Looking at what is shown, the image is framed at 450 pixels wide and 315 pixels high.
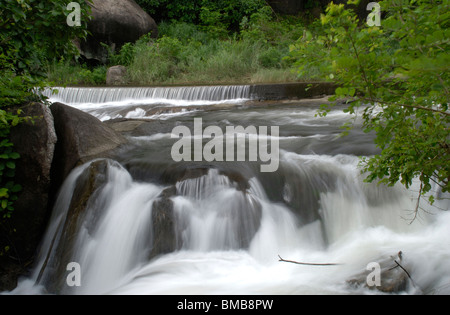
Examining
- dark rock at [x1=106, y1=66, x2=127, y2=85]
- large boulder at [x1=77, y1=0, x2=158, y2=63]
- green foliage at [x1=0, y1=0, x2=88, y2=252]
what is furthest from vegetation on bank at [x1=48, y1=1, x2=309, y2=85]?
green foliage at [x1=0, y1=0, x2=88, y2=252]

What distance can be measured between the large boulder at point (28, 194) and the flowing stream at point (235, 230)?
0.21m

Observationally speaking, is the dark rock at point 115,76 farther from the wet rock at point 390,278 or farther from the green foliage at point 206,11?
the wet rock at point 390,278

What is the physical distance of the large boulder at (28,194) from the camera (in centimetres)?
434

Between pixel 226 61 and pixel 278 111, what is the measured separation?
5.02m

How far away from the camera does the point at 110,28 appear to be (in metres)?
16.0

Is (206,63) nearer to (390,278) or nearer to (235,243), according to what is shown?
(235,243)

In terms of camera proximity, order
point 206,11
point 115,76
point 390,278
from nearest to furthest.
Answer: point 390,278 < point 115,76 < point 206,11

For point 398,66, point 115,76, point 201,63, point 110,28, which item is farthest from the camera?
point 110,28

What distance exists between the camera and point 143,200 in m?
4.50

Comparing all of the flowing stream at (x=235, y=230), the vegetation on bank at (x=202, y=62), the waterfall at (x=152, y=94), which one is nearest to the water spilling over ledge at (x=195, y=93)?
the waterfall at (x=152, y=94)

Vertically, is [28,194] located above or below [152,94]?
below

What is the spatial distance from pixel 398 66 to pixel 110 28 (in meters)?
15.9

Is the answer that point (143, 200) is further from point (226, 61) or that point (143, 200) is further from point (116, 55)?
point (116, 55)

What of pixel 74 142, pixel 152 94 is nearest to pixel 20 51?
pixel 74 142
